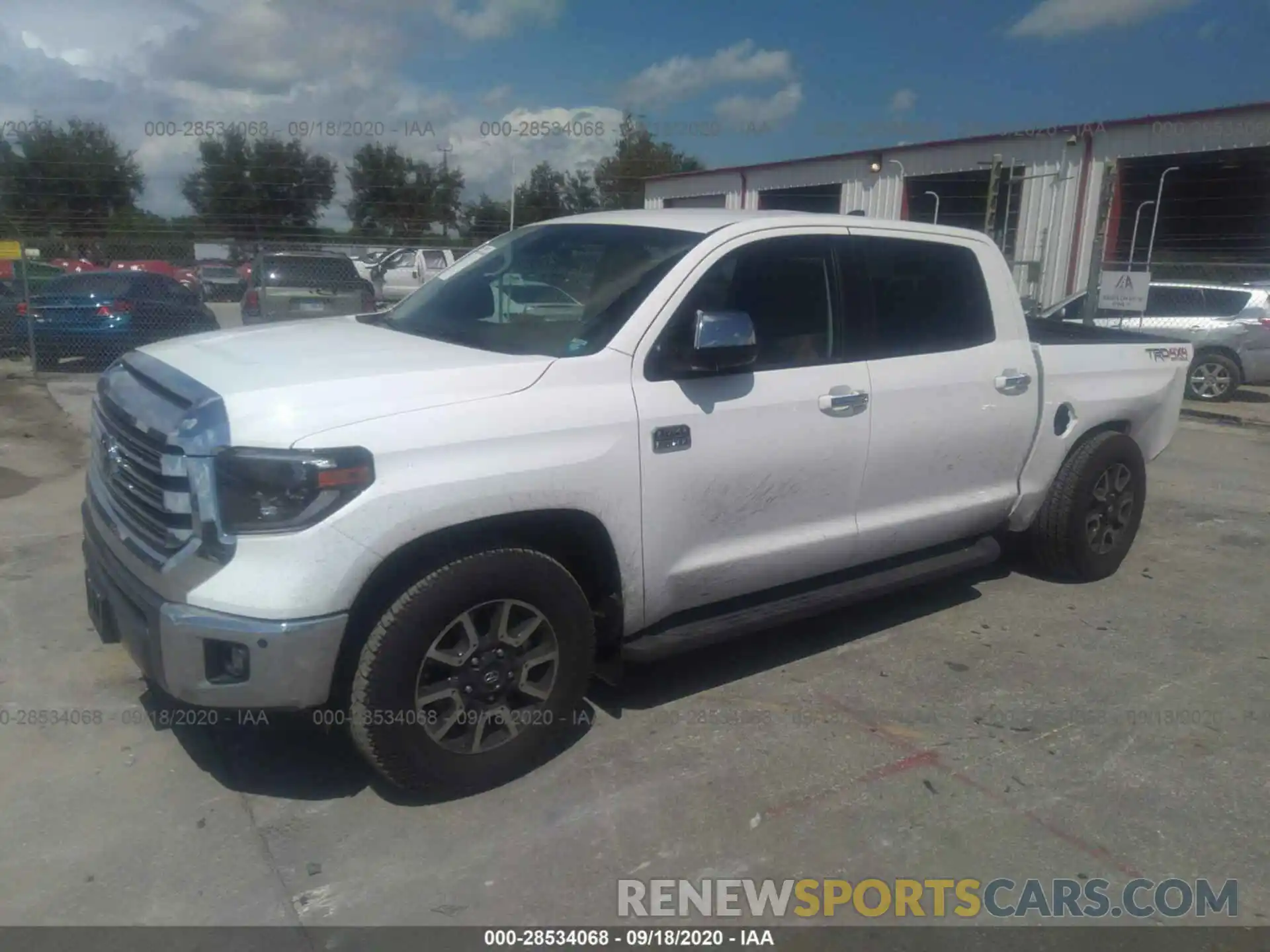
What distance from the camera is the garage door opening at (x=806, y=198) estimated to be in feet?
83.7

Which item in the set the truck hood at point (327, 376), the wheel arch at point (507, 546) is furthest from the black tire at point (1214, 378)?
the truck hood at point (327, 376)

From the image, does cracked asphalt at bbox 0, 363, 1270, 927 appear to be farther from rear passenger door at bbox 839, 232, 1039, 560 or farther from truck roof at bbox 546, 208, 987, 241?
truck roof at bbox 546, 208, 987, 241

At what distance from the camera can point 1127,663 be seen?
15.7 feet

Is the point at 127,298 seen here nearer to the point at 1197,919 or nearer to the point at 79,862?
the point at 79,862

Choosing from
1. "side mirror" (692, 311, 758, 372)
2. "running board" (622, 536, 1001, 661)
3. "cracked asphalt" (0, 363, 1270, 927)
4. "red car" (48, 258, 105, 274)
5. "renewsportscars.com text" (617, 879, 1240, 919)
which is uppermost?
"side mirror" (692, 311, 758, 372)

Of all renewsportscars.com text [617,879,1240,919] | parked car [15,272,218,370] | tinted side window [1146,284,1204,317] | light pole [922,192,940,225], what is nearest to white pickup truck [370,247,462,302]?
parked car [15,272,218,370]

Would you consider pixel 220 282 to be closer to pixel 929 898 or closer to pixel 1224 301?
pixel 1224 301

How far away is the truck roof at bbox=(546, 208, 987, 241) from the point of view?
415 centimetres

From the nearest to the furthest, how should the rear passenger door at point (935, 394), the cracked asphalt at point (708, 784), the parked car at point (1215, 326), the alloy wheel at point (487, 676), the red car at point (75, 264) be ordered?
the cracked asphalt at point (708, 784)
the alloy wheel at point (487, 676)
the rear passenger door at point (935, 394)
the parked car at point (1215, 326)
the red car at point (75, 264)

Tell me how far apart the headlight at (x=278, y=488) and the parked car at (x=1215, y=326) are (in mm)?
12497

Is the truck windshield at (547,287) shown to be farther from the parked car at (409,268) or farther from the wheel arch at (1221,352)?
the wheel arch at (1221,352)

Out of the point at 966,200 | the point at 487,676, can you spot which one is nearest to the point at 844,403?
the point at 487,676

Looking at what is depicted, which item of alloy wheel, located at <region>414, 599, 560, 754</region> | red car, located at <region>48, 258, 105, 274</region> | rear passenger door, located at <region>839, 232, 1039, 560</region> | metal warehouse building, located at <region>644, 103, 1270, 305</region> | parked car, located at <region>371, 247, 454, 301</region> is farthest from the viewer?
red car, located at <region>48, 258, 105, 274</region>

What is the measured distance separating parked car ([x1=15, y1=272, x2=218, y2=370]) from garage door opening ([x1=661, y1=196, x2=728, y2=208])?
1677 centimetres
